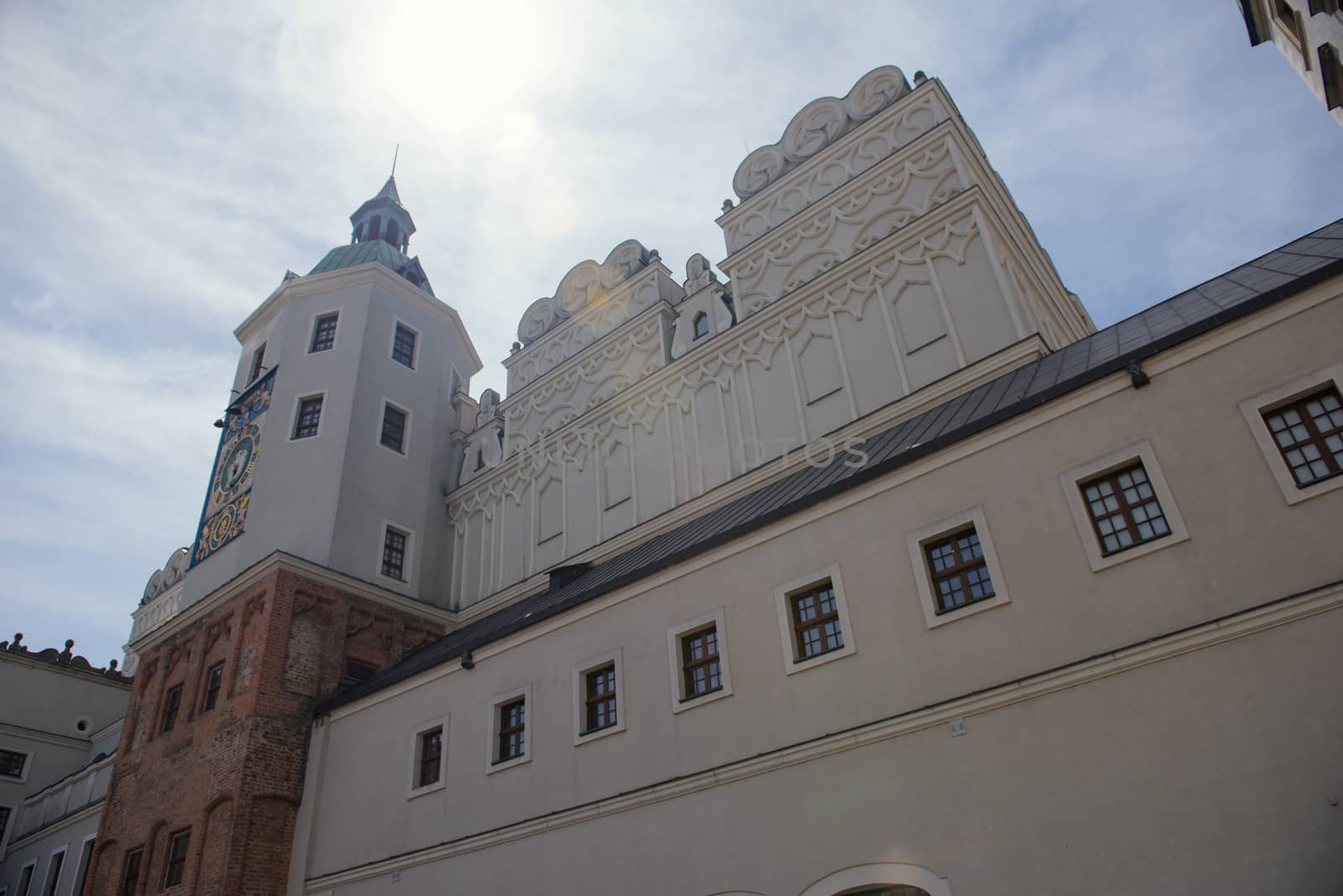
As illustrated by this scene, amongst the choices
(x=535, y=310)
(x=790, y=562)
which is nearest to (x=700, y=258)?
(x=535, y=310)

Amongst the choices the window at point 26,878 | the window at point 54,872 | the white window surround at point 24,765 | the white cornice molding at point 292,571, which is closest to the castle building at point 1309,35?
the white cornice molding at point 292,571

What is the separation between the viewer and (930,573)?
13258mm

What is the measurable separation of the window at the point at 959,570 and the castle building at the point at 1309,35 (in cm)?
973

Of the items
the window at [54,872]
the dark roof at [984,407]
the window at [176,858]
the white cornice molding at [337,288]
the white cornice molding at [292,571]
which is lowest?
the window at [176,858]

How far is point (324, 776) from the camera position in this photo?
2122cm

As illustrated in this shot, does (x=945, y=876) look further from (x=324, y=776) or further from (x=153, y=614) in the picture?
(x=153, y=614)

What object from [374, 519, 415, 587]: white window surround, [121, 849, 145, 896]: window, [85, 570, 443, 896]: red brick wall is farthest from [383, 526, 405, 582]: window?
[121, 849, 145, 896]: window

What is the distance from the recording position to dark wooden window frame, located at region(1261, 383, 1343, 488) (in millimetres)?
10656

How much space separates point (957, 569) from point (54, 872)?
103 ft

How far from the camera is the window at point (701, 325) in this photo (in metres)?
24.3

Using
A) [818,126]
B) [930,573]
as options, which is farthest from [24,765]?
[930,573]

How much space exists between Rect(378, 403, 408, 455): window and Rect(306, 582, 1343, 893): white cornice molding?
46.6 ft

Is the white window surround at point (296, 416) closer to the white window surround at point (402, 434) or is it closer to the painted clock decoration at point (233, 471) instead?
the painted clock decoration at point (233, 471)

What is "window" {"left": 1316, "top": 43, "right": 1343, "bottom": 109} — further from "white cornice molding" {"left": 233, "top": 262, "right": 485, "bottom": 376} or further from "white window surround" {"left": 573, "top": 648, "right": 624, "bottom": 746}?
"white cornice molding" {"left": 233, "top": 262, "right": 485, "bottom": 376}
